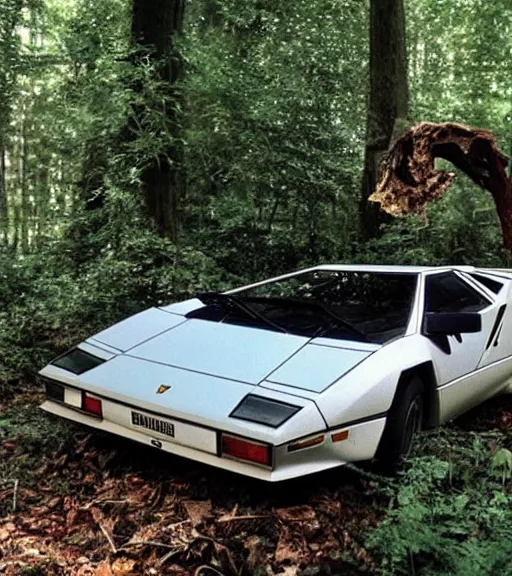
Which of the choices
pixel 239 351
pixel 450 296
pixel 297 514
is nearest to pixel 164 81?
pixel 450 296

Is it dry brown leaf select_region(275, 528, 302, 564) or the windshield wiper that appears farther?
the windshield wiper

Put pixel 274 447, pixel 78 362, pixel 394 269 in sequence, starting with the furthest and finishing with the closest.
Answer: pixel 394 269 < pixel 78 362 < pixel 274 447

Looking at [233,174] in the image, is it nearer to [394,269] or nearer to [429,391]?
[394,269]

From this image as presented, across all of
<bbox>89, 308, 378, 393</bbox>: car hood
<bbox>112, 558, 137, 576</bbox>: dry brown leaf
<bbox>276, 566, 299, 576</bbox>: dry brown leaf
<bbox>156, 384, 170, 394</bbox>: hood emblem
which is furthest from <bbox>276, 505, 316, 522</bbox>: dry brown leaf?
<bbox>156, 384, 170, 394</bbox>: hood emblem

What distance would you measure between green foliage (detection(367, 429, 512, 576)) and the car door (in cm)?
54

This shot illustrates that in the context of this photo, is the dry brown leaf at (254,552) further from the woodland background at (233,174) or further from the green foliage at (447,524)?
the green foliage at (447,524)

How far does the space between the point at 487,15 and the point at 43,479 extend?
1051 centimetres

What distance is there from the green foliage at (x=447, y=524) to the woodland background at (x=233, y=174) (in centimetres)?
3

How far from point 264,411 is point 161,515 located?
0.80 m

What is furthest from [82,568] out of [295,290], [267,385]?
[295,290]

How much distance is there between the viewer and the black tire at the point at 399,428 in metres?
3.13

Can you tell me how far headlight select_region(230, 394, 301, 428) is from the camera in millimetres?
2643

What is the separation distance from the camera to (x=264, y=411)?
270 centimetres

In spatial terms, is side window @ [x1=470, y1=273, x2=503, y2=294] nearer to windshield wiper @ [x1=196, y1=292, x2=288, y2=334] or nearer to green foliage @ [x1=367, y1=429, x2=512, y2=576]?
green foliage @ [x1=367, y1=429, x2=512, y2=576]
